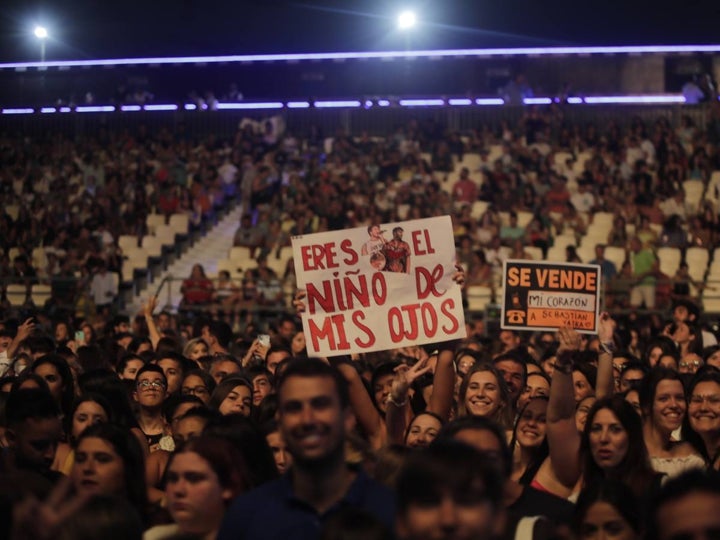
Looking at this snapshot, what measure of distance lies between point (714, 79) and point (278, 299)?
15.0 meters

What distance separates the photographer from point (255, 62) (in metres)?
33.4

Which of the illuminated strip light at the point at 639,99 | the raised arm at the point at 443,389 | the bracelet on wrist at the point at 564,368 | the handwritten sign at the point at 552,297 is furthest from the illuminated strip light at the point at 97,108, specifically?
the bracelet on wrist at the point at 564,368

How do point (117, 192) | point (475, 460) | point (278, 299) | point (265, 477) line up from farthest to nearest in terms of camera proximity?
point (117, 192) → point (278, 299) → point (265, 477) → point (475, 460)

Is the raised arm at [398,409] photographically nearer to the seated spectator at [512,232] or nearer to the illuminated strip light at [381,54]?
the seated spectator at [512,232]

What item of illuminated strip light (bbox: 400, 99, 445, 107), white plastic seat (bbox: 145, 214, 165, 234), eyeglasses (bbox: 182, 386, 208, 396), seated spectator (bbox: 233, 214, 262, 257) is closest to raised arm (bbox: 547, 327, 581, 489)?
eyeglasses (bbox: 182, 386, 208, 396)

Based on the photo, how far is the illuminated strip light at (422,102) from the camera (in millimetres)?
30844

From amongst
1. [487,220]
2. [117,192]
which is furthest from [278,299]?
[117,192]

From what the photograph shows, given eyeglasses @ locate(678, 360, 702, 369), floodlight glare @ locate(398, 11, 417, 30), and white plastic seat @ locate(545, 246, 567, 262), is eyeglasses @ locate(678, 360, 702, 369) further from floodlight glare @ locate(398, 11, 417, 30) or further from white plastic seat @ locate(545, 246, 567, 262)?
floodlight glare @ locate(398, 11, 417, 30)

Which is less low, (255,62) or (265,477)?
(255,62)

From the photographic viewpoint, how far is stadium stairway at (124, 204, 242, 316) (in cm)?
2291

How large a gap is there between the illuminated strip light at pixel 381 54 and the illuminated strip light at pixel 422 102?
109 centimetres

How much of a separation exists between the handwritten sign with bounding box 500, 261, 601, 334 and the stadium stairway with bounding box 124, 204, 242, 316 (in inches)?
468

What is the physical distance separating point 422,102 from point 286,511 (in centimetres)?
2711

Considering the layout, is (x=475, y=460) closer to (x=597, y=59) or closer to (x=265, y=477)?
(x=265, y=477)
